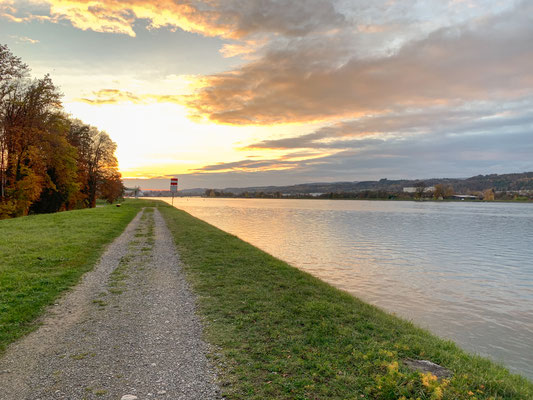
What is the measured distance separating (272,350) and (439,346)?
347cm

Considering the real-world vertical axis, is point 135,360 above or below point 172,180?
below

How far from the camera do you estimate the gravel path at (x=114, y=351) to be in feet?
13.9

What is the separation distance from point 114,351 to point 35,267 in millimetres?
8011

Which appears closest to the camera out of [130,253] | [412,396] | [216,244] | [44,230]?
[412,396]

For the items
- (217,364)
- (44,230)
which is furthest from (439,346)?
(44,230)

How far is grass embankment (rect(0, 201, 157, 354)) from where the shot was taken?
267 inches

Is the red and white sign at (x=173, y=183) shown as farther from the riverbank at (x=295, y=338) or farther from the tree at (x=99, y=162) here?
the riverbank at (x=295, y=338)

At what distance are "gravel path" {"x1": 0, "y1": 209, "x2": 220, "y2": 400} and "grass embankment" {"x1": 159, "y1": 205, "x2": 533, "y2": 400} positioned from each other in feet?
1.59

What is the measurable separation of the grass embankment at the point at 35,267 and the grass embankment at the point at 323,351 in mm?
3897

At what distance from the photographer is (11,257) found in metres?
11.9

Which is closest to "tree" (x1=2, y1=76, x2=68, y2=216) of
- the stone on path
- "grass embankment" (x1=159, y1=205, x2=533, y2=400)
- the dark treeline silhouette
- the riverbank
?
the dark treeline silhouette

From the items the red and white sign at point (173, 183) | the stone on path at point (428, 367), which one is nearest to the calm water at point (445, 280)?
the stone on path at point (428, 367)

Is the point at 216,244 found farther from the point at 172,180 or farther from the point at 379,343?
the point at 172,180

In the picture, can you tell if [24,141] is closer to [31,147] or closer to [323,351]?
[31,147]
